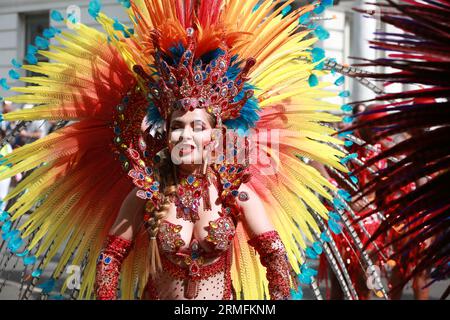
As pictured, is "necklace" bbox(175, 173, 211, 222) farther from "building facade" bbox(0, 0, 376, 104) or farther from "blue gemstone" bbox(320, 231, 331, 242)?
"building facade" bbox(0, 0, 376, 104)

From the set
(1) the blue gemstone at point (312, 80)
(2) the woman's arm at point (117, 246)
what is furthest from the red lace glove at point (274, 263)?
(1) the blue gemstone at point (312, 80)

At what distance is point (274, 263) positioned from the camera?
3338mm

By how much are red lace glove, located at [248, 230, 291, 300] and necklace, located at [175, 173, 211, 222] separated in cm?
30

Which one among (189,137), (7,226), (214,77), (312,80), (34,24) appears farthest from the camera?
(34,24)

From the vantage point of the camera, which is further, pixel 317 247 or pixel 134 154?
pixel 317 247

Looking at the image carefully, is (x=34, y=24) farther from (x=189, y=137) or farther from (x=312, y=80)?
(x=189, y=137)

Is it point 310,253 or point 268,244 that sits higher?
point 310,253

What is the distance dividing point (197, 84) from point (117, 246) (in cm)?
81

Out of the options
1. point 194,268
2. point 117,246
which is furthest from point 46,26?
point 194,268

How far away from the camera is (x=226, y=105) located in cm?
347

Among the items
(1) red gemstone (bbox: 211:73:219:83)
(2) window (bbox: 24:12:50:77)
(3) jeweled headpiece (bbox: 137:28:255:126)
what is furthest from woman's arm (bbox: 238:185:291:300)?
(2) window (bbox: 24:12:50:77)

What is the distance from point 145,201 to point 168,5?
36.8 inches

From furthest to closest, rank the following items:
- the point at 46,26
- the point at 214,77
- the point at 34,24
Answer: the point at 34,24 → the point at 46,26 → the point at 214,77
